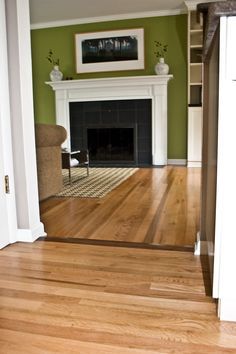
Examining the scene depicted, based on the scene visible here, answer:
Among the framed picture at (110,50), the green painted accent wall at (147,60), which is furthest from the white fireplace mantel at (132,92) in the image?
the framed picture at (110,50)

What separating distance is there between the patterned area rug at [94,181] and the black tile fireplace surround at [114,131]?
1.77 ft

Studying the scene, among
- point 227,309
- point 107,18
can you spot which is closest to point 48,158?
point 227,309

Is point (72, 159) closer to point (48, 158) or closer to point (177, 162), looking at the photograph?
point (48, 158)

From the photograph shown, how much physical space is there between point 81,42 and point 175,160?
2.81 m

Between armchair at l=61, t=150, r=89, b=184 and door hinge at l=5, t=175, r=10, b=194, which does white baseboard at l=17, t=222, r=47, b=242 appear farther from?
armchair at l=61, t=150, r=89, b=184

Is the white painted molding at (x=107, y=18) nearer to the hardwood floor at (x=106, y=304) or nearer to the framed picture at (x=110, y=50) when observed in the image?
the framed picture at (x=110, y=50)

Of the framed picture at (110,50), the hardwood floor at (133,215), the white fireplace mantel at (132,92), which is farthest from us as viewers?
the framed picture at (110,50)

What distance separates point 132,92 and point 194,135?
1.35 meters

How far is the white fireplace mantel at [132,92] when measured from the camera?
5.92 m

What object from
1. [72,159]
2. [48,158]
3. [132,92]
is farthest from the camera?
[132,92]

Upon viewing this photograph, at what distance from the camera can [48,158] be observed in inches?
134

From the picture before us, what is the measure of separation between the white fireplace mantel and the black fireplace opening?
17.9 inches

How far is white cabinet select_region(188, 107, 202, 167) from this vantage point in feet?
18.6

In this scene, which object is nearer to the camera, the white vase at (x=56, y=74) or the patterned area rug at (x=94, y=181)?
the patterned area rug at (x=94, y=181)
